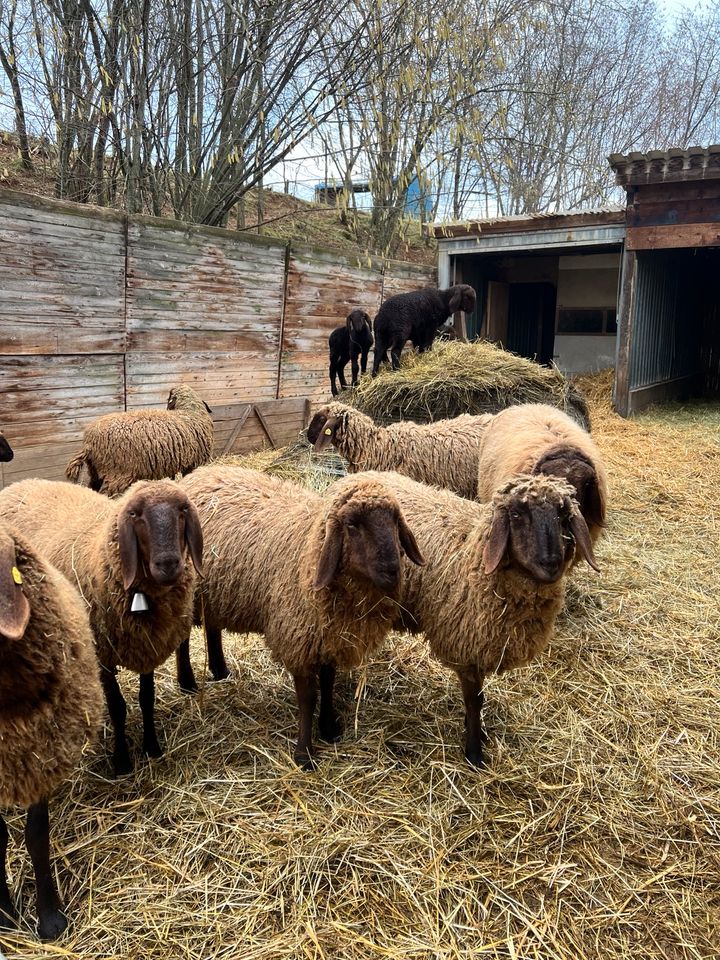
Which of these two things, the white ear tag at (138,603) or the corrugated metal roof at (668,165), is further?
the corrugated metal roof at (668,165)

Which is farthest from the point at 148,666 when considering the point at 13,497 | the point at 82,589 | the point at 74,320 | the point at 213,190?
the point at 213,190

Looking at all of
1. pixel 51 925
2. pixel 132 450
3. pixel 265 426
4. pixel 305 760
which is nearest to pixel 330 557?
pixel 305 760

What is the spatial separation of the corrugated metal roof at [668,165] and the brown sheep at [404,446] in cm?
741

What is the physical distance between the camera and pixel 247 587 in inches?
138

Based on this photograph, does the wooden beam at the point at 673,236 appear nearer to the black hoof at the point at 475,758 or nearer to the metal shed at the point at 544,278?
the metal shed at the point at 544,278

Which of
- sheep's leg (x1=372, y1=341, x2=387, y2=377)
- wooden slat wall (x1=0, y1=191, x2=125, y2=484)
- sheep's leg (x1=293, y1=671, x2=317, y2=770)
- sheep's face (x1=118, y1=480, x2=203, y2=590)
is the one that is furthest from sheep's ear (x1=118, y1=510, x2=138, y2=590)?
sheep's leg (x1=372, y1=341, x2=387, y2=377)

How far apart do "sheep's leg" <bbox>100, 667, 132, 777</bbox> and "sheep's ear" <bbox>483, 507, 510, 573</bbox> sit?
1836mm

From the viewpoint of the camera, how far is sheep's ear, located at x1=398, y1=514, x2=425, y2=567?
3.07 m

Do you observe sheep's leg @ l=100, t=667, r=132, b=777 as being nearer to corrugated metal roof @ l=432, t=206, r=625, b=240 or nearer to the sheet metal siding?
corrugated metal roof @ l=432, t=206, r=625, b=240

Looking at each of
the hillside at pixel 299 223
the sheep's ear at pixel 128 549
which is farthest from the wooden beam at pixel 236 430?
the sheep's ear at pixel 128 549

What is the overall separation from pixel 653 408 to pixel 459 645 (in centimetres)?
1118

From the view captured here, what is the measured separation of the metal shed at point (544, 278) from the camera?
1189 cm

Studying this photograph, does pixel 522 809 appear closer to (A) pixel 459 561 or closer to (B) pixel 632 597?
(A) pixel 459 561

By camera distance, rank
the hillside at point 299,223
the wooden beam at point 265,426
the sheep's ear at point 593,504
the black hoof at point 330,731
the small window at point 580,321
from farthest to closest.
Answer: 1. the small window at point 580,321
2. the wooden beam at point 265,426
3. the hillside at point 299,223
4. the sheep's ear at point 593,504
5. the black hoof at point 330,731
